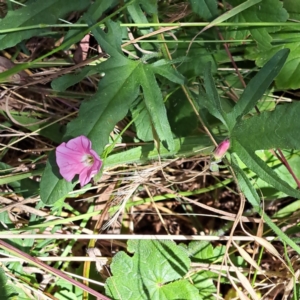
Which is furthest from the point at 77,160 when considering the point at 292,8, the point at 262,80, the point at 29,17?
the point at 292,8

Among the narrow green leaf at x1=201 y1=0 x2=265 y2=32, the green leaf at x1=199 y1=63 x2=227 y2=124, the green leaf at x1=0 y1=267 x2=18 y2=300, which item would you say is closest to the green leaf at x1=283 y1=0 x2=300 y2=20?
the narrow green leaf at x1=201 y1=0 x2=265 y2=32

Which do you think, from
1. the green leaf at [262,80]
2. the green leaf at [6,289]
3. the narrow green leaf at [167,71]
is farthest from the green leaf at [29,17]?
the green leaf at [6,289]

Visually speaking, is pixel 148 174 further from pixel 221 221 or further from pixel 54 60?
pixel 54 60

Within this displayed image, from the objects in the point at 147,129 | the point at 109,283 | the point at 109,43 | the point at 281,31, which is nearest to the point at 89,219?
the point at 109,283

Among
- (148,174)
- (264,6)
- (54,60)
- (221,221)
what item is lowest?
(221,221)

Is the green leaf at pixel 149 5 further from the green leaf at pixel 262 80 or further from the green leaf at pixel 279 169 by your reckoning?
the green leaf at pixel 279 169
